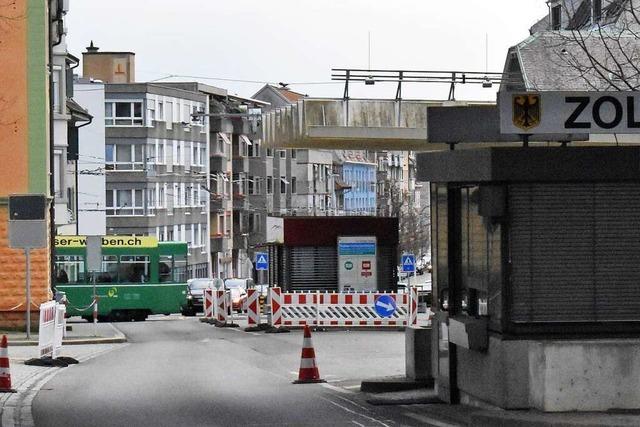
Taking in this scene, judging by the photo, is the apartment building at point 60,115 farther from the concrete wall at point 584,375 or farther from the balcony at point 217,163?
the balcony at point 217,163

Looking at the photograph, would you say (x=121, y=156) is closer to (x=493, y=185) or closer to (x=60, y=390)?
(x=60, y=390)

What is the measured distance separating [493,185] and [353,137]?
25425mm

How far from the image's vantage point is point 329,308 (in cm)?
4450

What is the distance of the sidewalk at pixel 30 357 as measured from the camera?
18906mm

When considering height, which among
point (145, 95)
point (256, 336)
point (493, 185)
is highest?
point (145, 95)

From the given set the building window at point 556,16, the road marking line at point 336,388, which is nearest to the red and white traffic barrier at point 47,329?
the road marking line at point 336,388

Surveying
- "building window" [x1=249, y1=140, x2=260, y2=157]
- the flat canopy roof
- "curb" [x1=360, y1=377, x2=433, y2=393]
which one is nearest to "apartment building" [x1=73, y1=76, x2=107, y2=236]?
"building window" [x1=249, y1=140, x2=260, y2=157]

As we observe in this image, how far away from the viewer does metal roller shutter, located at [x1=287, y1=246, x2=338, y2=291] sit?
45.6 m

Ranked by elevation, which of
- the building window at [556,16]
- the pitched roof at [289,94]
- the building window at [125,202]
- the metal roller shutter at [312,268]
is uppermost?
the pitched roof at [289,94]

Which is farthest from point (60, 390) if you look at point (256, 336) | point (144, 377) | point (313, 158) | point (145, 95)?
point (313, 158)

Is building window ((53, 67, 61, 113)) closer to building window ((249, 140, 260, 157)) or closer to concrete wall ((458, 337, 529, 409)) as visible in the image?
concrete wall ((458, 337, 529, 409))

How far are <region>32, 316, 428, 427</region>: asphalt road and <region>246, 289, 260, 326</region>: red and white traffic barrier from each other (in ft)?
19.4

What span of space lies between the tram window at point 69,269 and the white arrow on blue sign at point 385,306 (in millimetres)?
18650

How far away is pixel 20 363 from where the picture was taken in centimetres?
2998
